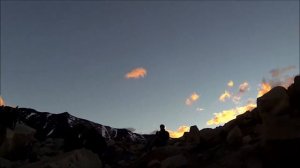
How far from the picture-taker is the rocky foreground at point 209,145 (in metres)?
11.2

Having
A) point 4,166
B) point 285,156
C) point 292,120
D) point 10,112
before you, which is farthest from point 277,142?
point 10,112

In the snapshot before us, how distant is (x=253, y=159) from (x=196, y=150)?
4.45 metres

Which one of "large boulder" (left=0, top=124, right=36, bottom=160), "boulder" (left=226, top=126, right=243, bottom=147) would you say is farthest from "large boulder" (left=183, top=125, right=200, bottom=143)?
"large boulder" (left=0, top=124, right=36, bottom=160)

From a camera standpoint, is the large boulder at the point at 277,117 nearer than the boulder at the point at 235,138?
Yes

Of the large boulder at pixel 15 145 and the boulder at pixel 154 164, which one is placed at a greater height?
the large boulder at pixel 15 145

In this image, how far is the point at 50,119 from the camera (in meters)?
93.8

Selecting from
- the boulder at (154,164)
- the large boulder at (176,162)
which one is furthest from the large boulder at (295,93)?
the boulder at (154,164)

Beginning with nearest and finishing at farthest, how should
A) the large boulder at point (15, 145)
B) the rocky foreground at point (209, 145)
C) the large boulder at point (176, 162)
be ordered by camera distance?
the rocky foreground at point (209, 145)
the large boulder at point (176, 162)
the large boulder at point (15, 145)

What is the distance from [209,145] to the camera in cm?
1658

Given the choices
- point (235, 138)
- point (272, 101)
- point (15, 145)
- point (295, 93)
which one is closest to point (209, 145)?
point (235, 138)

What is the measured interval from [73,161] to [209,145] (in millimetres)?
7003

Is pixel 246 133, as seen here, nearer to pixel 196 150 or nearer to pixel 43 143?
pixel 196 150

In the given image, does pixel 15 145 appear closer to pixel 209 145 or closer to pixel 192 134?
pixel 192 134

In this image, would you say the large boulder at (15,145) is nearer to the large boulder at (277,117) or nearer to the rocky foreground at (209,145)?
the rocky foreground at (209,145)
